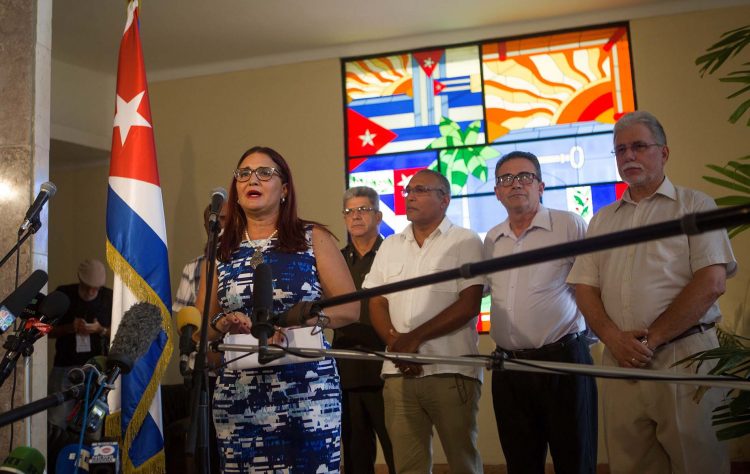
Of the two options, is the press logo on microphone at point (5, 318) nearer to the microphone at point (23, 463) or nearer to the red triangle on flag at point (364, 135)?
the microphone at point (23, 463)

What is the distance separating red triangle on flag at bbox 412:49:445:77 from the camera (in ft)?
20.5

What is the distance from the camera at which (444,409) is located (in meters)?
3.00

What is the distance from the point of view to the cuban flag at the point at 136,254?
346cm

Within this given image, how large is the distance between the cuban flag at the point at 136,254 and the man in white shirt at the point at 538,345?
5.48 feet

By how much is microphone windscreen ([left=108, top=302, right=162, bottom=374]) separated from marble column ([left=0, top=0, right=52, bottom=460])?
2.22m

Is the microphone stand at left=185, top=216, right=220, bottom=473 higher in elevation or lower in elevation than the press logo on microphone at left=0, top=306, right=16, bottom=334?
lower

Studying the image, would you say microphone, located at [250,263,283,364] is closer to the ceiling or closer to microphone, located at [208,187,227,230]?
microphone, located at [208,187,227,230]

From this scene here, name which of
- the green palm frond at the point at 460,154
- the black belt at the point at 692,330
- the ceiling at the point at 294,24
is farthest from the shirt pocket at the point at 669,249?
the ceiling at the point at 294,24

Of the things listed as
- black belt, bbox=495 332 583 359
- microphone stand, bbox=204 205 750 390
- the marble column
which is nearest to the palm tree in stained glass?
black belt, bbox=495 332 583 359

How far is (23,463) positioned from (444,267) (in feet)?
6.79

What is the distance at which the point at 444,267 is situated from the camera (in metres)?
3.18

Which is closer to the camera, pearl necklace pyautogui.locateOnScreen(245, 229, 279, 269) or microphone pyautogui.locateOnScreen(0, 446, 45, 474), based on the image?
microphone pyautogui.locateOnScreen(0, 446, 45, 474)

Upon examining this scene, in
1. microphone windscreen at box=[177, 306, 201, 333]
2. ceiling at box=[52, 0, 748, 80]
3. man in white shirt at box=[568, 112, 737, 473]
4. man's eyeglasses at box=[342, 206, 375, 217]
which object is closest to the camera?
microphone windscreen at box=[177, 306, 201, 333]

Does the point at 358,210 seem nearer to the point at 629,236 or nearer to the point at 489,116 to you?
the point at 489,116
